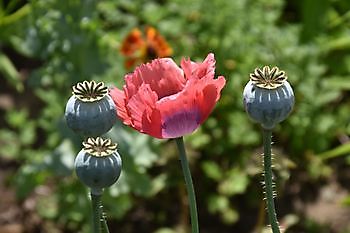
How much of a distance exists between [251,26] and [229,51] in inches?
4.0

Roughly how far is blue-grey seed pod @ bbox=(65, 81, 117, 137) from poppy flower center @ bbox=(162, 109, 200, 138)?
74 mm

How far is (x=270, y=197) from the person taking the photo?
1.21m

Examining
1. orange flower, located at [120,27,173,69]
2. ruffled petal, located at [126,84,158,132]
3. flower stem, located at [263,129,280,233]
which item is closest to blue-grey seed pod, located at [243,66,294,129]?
flower stem, located at [263,129,280,233]

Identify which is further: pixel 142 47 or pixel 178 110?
pixel 142 47

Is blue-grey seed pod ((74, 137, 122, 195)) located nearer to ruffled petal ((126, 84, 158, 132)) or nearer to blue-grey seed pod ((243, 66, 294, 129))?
ruffled petal ((126, 84, 158, 132))

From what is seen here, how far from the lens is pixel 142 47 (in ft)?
8.87

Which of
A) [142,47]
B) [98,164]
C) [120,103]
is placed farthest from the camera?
[142,47]

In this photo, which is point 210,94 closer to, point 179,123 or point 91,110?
point 179,123

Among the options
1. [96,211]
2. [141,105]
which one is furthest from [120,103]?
[96,211]

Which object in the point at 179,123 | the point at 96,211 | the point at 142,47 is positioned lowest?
the point at 96,211

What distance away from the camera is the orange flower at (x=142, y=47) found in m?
2.70

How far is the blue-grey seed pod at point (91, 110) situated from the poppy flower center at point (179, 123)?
7 centimetres

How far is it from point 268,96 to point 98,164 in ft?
0.74

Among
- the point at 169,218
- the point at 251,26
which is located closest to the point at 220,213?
the point at 169,218
